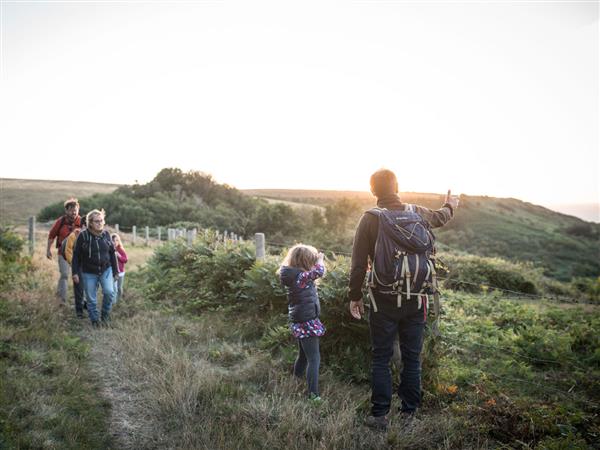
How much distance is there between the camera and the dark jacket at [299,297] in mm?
4617

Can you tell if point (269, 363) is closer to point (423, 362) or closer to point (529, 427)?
point (423, 362)

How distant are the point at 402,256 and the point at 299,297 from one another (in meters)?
1.39

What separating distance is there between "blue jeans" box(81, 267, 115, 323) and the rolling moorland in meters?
0.26

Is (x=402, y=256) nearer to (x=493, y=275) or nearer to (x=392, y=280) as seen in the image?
(x=392, y=280)

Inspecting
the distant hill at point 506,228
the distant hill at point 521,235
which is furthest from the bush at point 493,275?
the distant hill at point 521,235

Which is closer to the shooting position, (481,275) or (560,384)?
(560,384)

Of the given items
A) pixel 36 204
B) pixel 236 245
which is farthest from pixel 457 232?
pixel 36 204

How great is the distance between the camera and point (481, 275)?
62.4 feet

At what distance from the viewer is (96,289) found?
739 cm

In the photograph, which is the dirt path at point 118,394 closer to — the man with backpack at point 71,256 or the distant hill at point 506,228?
the man with backpack at point 71,256

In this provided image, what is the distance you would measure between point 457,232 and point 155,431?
1997 inches

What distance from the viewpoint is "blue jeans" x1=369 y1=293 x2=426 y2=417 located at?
3.86 metres

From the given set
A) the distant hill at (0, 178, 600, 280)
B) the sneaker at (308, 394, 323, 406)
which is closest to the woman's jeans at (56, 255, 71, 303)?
the sneaker at (308, 394, 323, 406)

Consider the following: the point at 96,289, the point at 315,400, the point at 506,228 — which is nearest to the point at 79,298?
the point at 96,289
